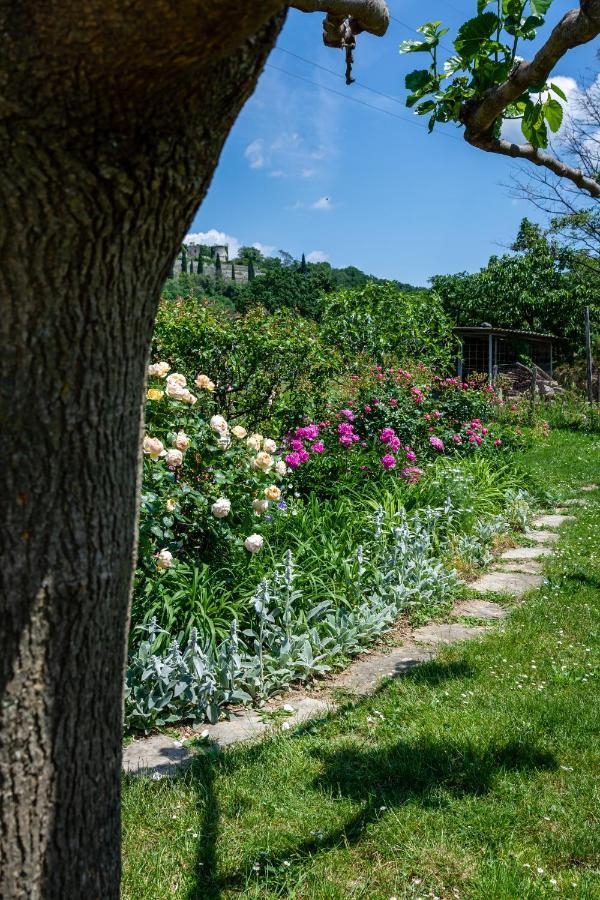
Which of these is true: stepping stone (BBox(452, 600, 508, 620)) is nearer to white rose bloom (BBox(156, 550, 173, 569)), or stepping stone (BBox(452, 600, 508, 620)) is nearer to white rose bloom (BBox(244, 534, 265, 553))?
white rose bloom (BBox(244, 534, 265, 553))

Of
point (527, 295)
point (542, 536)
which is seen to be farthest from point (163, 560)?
point (527, 295)

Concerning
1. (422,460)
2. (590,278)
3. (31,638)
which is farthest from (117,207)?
(590,278)

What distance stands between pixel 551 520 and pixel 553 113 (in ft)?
18.1

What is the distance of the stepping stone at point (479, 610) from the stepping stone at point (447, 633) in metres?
0.20

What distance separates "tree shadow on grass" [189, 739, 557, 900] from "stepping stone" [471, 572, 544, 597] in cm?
231

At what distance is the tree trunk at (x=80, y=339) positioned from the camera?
1.02 m

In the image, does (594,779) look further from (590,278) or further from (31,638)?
(590,278)

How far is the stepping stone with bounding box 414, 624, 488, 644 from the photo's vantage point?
430 cm

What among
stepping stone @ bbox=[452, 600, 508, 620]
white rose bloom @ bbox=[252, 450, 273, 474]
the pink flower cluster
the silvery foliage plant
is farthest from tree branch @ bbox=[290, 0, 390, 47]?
the pink flower cluster

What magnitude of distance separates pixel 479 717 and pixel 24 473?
105 inches

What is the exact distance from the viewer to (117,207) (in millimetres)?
1146

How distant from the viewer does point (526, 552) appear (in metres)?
6.32

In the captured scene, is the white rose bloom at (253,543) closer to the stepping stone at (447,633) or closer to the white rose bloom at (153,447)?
the white rose bloom at (153,447)

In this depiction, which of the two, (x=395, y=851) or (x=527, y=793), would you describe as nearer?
(x=395, y=851)
